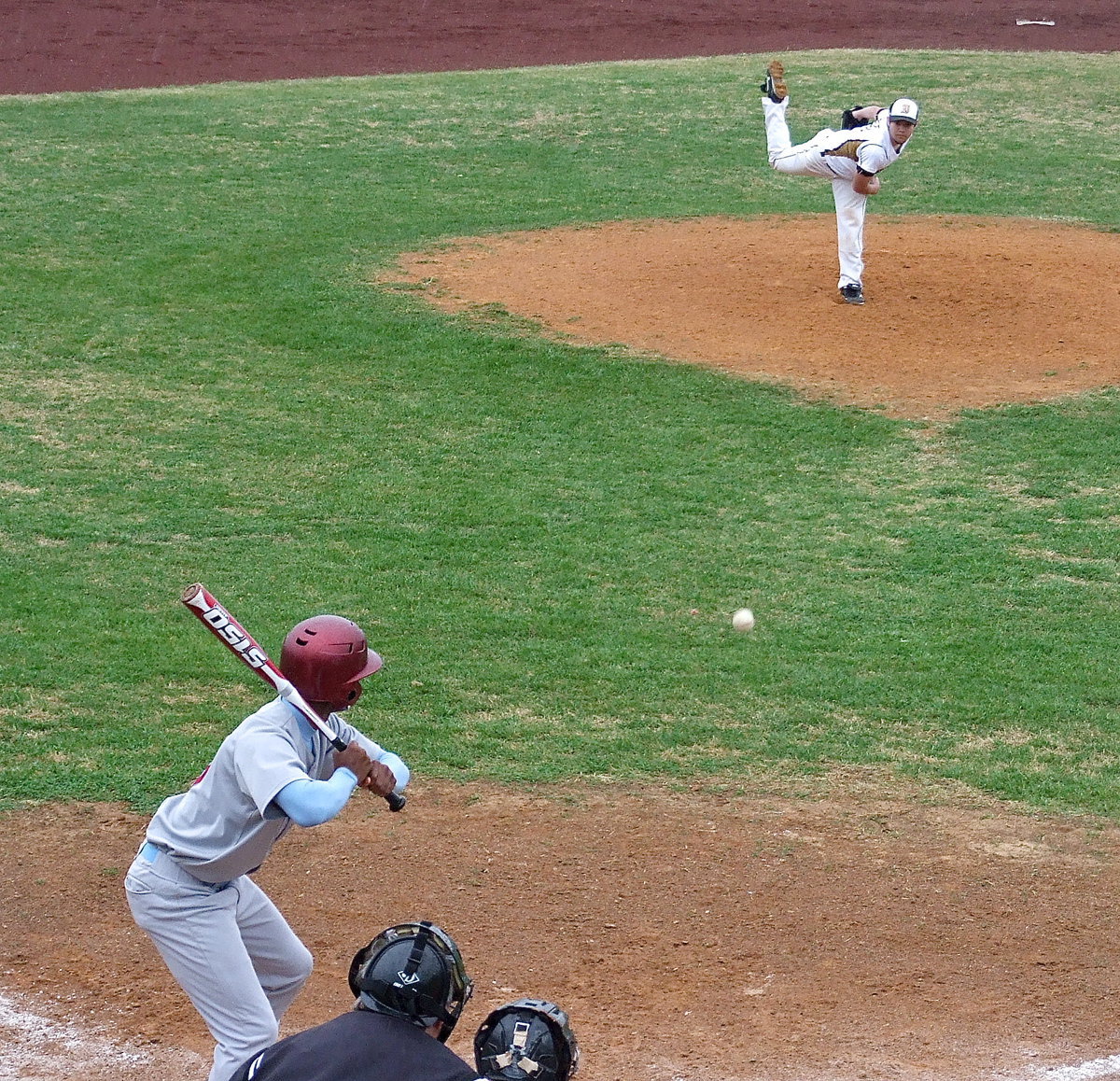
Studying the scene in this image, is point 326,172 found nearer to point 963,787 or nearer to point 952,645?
point 952,645

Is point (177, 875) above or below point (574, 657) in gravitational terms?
above

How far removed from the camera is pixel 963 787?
6953 mm

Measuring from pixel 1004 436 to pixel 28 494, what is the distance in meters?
6.96

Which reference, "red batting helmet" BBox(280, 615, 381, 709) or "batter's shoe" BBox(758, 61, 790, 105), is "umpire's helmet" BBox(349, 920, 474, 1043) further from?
"batter's shoe" BBox(758, 61, 790, 105)

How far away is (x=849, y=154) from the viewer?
13062 millimetres

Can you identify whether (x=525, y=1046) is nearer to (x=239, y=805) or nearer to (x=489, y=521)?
(x=239, y=805)

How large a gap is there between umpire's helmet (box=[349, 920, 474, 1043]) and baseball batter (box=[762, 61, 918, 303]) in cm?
1037

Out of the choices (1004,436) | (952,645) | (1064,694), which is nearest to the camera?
(1064,694)

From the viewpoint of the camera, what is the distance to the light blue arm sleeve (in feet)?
13.1

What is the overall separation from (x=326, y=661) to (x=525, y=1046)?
131 cm

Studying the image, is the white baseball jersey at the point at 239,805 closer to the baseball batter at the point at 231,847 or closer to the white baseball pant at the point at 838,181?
the baseball batter at the point at 231,847

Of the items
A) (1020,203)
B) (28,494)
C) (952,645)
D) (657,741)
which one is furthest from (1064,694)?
(1020,203)

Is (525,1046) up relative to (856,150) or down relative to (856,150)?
down

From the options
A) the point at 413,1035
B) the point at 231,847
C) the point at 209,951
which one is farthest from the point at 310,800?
the point at 413,1035
